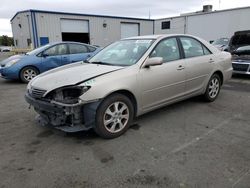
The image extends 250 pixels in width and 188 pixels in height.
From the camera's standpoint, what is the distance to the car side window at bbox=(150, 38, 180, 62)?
4008 millimetres

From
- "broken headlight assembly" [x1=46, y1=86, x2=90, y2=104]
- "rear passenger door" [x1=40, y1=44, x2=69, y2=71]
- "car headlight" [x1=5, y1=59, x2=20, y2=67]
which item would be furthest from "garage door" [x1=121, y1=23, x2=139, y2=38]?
"broken headlight assembly" [x1=46, y1=86, x2=90, y2=104]

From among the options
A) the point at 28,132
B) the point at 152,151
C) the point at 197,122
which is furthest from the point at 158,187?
the point at 28,132

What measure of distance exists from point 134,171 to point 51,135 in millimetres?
1645

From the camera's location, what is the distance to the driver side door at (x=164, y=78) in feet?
12.3

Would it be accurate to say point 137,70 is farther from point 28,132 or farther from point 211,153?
point 28,132

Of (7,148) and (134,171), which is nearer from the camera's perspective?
(134,171)

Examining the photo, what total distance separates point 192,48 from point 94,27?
67.7 ft

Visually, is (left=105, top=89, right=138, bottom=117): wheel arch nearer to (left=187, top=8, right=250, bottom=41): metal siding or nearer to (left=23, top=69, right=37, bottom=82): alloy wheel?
(left=23, top=69, right=37, bottom=82): alloy wheel

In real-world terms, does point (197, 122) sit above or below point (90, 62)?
below

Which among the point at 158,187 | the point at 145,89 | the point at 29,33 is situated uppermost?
the point at 29,33

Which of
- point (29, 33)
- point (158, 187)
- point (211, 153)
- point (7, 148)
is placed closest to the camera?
point (158, 187)

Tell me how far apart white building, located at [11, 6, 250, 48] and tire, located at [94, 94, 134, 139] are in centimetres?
1874

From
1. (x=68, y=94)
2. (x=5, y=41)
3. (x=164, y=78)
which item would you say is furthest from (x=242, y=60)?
(x=5, y=41)

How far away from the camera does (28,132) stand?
3795mm
